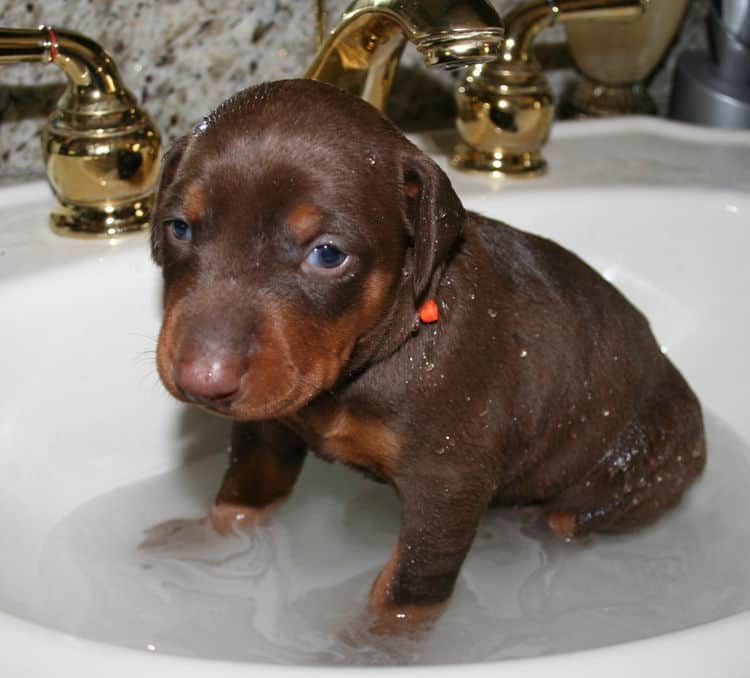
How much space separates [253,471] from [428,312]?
62cm

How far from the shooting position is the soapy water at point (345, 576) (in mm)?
1866

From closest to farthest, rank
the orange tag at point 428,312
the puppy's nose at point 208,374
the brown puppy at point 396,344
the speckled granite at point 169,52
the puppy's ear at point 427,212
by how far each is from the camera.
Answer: the puppy's nose at point 208,374 → the brown puppy at point 396,344 → the puppy's ear at point 427,212 → the orange tag at point 428,312 → the speckled granite at point 169,52

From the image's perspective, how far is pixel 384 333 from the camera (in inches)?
68.6

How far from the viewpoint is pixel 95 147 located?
2.13 m

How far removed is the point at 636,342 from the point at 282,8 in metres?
1.20

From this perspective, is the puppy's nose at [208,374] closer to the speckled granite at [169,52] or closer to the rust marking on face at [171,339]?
the rust marking on face at [171,339]

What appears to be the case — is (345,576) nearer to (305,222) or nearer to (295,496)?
(295,496)

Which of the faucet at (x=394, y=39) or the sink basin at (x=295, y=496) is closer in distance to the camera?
the faucet at (x=394, y=39)

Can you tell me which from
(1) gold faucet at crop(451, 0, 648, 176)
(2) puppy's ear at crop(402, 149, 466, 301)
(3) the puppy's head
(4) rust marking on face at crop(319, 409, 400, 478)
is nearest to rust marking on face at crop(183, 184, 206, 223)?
(3) the puppy's head


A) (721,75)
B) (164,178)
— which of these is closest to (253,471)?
(164,178)

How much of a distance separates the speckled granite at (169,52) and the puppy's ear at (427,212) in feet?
3.62

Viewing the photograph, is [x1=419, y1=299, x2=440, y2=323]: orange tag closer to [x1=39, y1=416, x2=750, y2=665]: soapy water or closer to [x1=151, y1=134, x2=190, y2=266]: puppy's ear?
[x1=151, y1=134, x2=190, y2=266]: puppy's ear

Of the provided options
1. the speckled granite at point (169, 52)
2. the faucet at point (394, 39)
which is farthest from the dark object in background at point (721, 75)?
the faucet at point (394, 39)

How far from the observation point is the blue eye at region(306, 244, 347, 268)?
1534 mm
